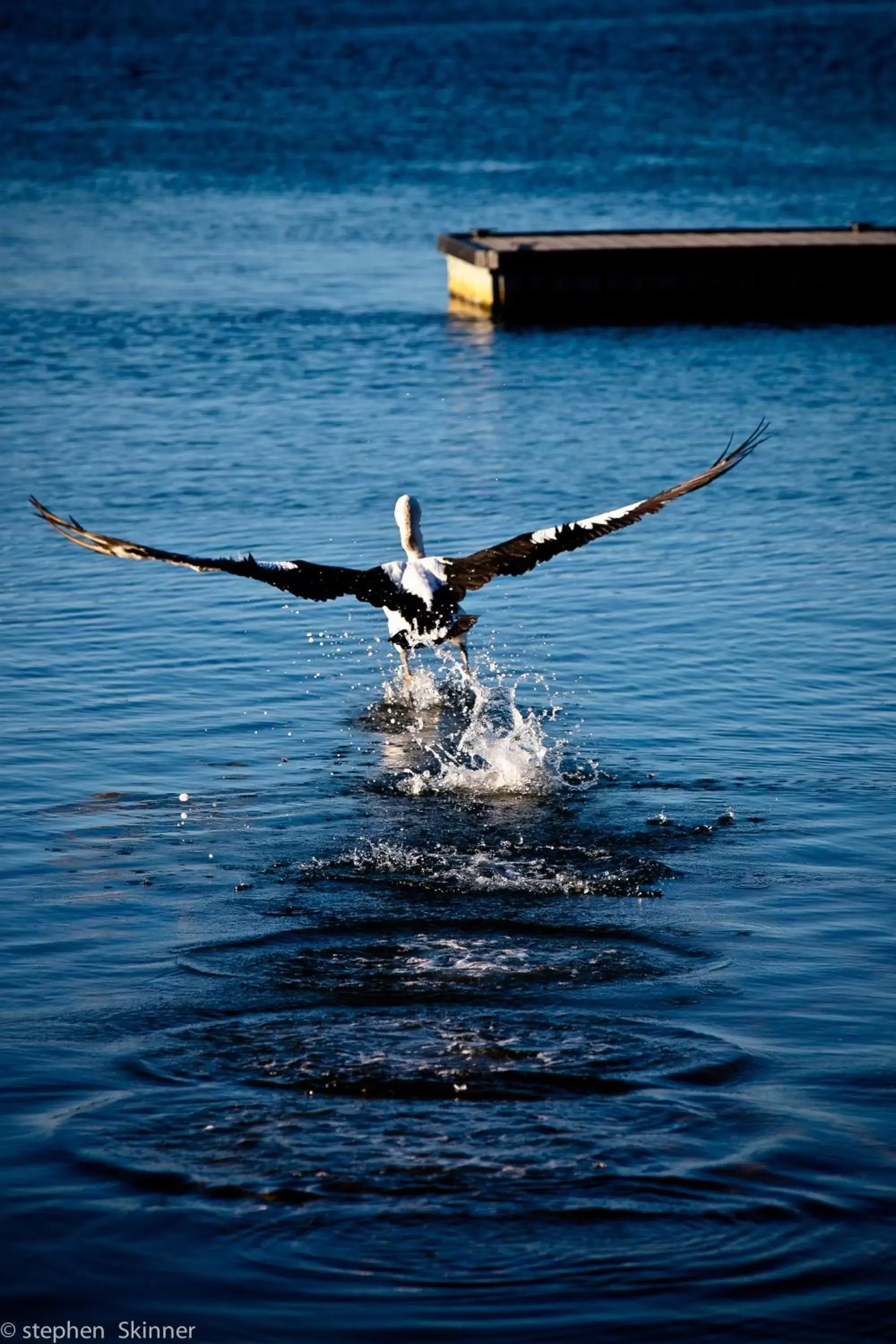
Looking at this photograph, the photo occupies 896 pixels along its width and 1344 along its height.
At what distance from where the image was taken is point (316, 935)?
978 centimetres

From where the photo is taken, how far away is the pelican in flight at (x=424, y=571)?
11383 millimetres

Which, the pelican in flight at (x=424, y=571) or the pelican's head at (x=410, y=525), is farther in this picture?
the pelican's head at (x=410, y=525)

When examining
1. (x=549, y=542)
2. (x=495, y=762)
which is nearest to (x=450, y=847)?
(x=495, y=762)

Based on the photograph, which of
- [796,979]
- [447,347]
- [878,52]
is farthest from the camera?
[878,52]

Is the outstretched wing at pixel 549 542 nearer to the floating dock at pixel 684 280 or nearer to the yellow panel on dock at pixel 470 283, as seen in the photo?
the floating dock at pixel 684 280

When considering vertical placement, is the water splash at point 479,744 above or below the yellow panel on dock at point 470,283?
below

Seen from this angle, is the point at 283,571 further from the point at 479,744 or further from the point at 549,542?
the point at 479,744

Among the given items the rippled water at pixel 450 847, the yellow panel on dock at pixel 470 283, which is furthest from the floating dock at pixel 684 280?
the rippled water at pixel 450 847

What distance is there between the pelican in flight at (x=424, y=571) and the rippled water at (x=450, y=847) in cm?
79

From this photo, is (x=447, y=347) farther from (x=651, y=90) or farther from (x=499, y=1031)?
(x=651, y=90)

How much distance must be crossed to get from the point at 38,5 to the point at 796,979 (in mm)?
128051

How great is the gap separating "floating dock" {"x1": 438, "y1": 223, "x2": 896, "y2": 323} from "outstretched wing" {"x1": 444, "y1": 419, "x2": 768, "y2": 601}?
A: 17.2 m

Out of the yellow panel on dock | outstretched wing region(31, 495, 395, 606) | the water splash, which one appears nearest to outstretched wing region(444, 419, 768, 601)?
outstretched wing region(31, 495, 395, 606)

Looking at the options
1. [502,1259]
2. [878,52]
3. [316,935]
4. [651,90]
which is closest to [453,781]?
[316,935]
